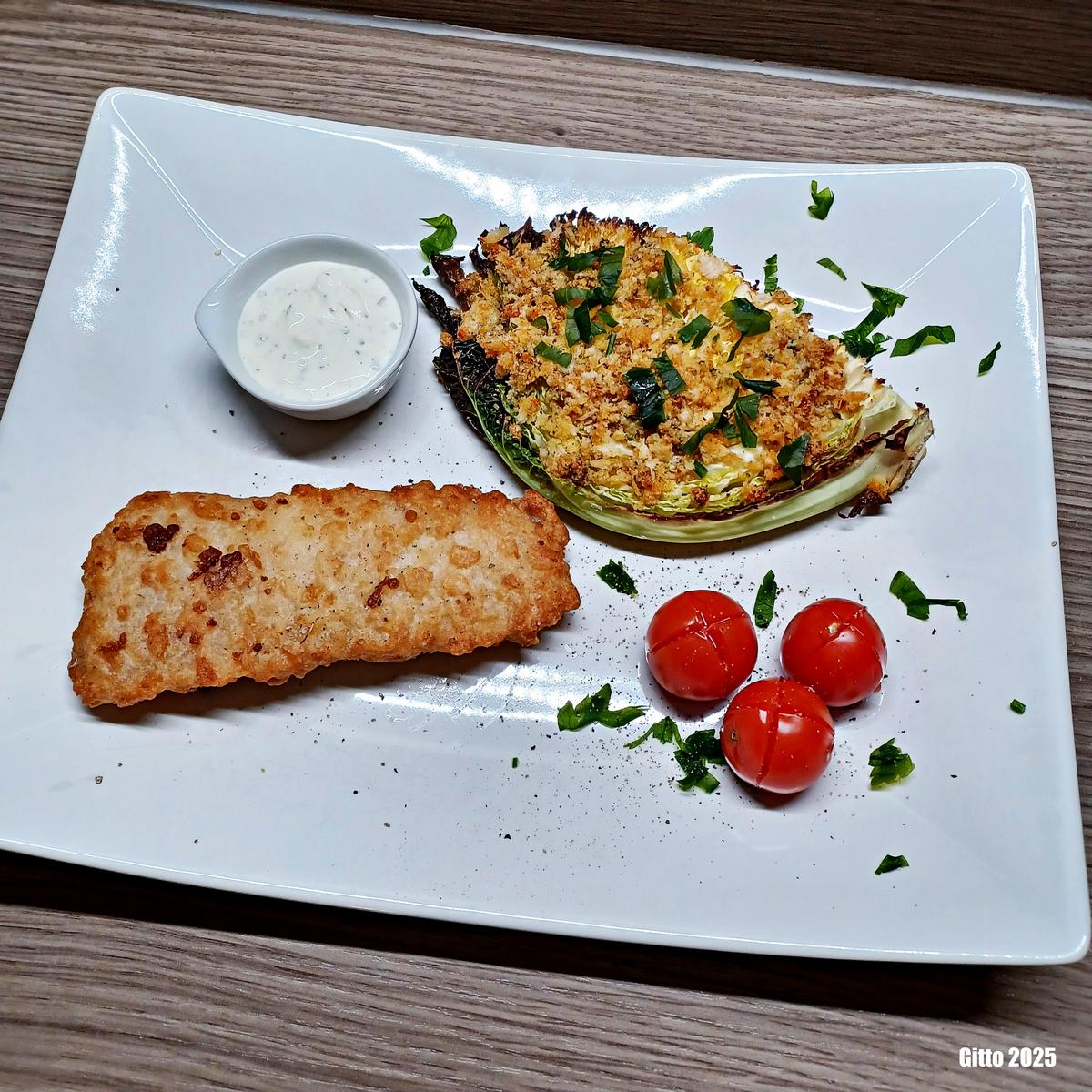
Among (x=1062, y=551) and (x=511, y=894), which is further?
(x=1062, y=551)

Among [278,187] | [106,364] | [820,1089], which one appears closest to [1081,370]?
[820,1089]

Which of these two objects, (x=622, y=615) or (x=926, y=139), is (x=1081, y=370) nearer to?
(x=926, y=139)

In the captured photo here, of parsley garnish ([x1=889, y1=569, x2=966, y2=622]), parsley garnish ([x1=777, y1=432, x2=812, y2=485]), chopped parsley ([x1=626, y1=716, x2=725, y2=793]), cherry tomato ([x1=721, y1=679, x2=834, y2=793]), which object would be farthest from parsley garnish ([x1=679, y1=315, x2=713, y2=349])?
chopped parsley ([x1=626, y1=716, x2=725, y2=793])

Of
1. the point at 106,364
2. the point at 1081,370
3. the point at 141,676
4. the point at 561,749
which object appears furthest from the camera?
the point at 1081,370

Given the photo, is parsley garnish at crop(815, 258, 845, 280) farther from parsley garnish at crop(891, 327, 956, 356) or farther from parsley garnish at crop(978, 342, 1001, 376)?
parsley garnish at crop(978, 342, 1001, 376)

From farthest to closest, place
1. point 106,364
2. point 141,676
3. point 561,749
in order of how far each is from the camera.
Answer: point 106,364, point 561,749, point 141,676

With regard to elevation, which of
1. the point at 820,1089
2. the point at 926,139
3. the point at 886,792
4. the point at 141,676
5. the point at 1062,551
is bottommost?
the point at 820,1089

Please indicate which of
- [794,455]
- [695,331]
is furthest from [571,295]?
[794,455]

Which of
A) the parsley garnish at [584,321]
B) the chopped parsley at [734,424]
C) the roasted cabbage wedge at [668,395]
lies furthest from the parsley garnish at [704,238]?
the chopped parsley at [734,424]
